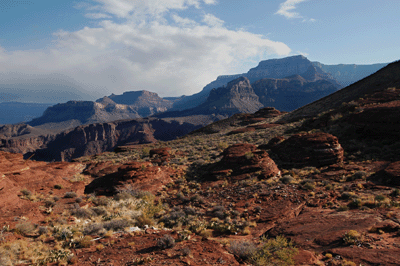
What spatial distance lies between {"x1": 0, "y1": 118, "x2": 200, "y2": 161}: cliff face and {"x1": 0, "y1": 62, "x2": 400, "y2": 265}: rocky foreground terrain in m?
128

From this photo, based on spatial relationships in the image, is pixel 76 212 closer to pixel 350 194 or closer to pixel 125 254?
pixel 125 254

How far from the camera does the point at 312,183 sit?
12172 mm

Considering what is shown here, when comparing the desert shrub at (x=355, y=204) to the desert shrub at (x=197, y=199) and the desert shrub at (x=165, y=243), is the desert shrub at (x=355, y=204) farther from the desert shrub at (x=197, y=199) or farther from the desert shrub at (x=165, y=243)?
the desert shrub at (x=165, y=243)

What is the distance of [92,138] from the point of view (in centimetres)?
14112

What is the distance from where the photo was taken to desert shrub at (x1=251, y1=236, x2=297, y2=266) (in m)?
5.91

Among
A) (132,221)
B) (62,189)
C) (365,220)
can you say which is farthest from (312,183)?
(62,189)

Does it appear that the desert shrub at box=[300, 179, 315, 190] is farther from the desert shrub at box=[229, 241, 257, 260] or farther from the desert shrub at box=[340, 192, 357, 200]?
the desert shrub at box=[229, 241, 257, 260]

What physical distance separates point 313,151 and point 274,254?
11.4 metres

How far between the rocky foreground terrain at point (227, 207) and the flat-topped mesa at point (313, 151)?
0.09m

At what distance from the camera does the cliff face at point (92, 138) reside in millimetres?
120438

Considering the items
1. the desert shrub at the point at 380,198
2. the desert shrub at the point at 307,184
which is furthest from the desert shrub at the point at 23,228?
the desert shrub at the point at 380,198

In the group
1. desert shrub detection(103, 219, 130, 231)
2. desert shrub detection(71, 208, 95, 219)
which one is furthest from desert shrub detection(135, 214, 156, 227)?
desert shrub detection(71, 208, 95, 219)

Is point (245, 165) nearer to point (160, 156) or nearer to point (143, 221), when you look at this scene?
point (143, 221)

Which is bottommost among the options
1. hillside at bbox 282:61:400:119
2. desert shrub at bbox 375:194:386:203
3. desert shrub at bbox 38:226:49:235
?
desert shrub at bbox 38:226:49:235
